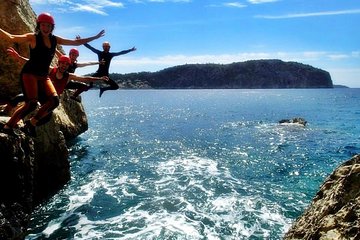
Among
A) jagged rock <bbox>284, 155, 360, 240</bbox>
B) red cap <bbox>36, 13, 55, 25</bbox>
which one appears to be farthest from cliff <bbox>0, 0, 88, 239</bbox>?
jagged rock <bbox>284, 155, 360, 240</bbox>

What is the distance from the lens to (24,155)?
39.3 ft

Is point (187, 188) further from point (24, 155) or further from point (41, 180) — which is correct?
point (24, 155)

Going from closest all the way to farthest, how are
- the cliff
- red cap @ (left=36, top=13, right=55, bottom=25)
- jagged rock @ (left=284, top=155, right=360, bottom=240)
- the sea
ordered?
jagged rock @ (left=284, top=155, right=360, bottom=240) < red cap @ (left=36, top=13, right=55, bottom=25) < the cliff < the sea

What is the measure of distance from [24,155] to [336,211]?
10.3 m

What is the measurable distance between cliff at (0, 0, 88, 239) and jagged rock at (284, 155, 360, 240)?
29.2 feet

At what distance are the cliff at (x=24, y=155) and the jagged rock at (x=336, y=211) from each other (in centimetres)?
890

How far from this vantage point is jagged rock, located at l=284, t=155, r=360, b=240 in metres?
6.22

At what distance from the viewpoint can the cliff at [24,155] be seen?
11.1 meters

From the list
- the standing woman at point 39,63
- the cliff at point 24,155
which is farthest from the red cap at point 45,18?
the cliff at point 24,155

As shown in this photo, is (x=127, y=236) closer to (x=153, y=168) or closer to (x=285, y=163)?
(x=153, y=168)

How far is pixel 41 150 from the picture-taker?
16.2 metres

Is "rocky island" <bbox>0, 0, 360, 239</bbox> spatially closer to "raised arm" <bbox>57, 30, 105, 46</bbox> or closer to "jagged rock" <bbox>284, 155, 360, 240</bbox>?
"jagged rock" <bbox>284, 155, 360, 240</bbox>

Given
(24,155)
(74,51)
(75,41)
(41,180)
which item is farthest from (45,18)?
(41,180)

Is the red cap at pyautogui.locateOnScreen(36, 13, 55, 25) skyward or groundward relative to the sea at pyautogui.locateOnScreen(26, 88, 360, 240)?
skyward
